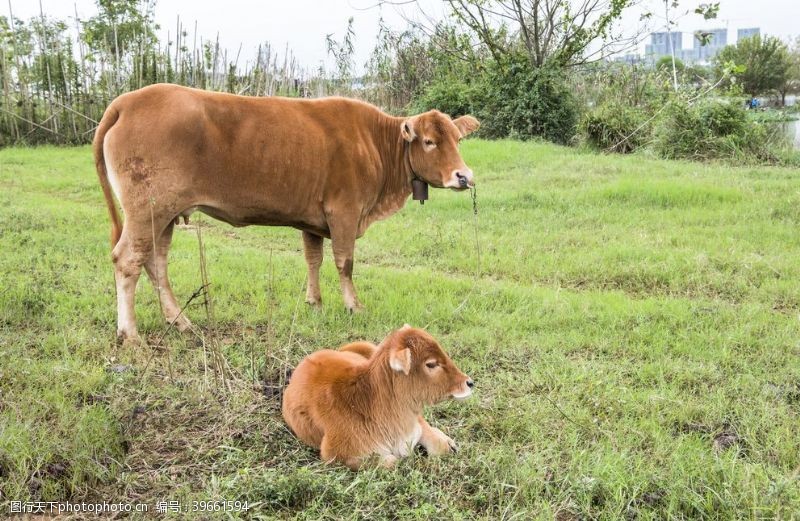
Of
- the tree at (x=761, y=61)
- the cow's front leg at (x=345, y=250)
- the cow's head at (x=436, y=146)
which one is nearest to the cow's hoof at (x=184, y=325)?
the cow's front leg at (x=345, y=250)

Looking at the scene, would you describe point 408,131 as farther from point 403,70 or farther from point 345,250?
point 403,70

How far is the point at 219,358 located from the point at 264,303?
6.27ft

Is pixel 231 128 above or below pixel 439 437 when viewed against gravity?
above

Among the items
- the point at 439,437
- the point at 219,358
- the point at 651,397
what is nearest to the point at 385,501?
the point at 439,437

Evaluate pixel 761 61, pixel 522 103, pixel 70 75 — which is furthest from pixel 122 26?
pixel 761 61

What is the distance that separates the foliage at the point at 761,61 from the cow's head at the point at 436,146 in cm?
3663

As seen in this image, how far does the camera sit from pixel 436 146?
583 centimetres

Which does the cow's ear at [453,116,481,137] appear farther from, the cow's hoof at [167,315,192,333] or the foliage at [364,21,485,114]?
the foliage at [364,21,485,114]

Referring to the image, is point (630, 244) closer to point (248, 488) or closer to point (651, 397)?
point (651, 397)

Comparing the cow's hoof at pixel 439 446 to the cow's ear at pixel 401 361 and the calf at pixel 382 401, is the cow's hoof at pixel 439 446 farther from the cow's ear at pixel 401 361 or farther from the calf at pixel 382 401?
the cow's ear at pixel 401 361

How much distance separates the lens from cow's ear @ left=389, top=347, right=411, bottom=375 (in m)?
3.19

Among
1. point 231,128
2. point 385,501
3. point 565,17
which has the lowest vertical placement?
point 385,501

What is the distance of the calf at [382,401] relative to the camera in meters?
3.33

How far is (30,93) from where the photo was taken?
16.1 metres
